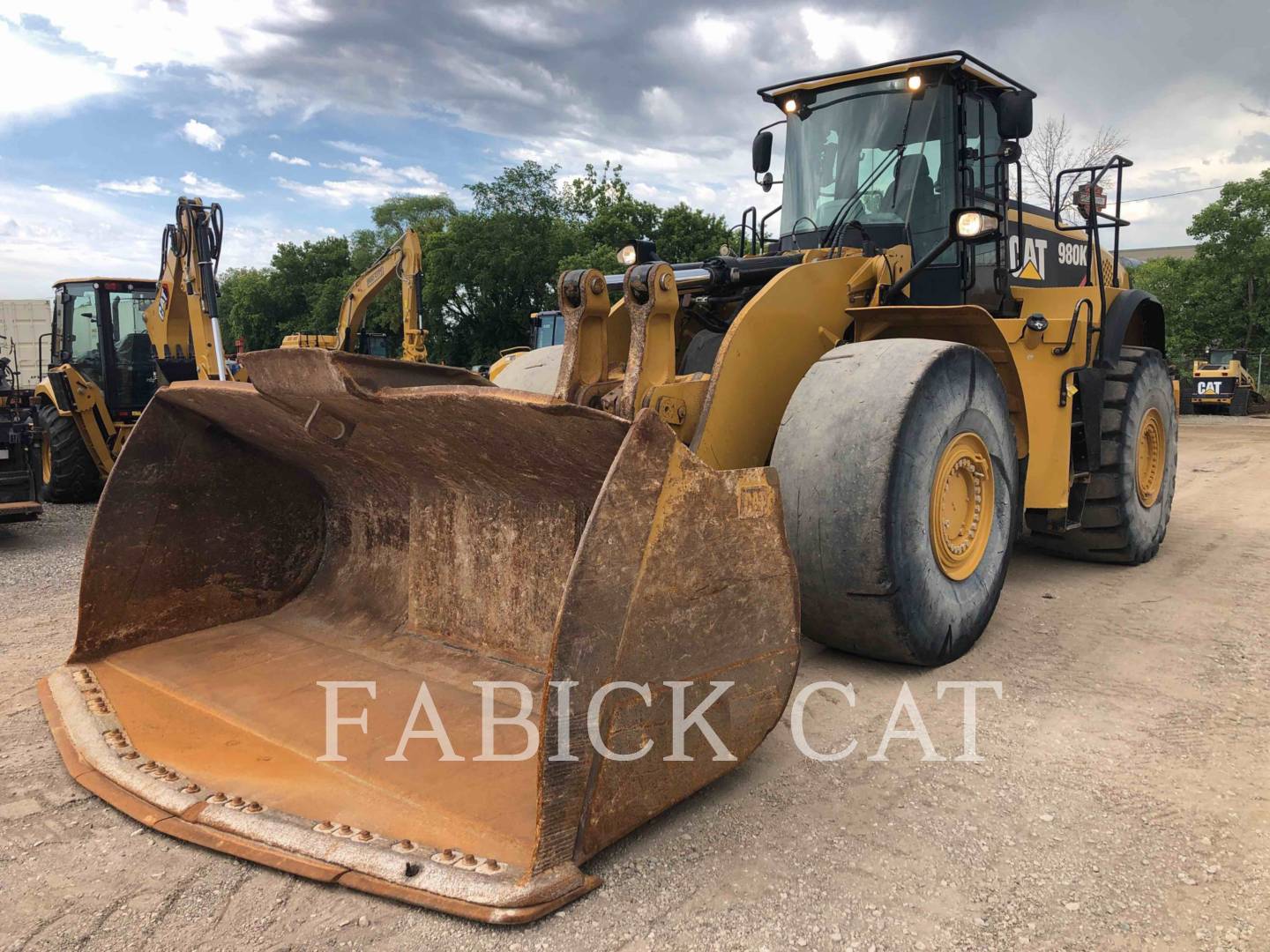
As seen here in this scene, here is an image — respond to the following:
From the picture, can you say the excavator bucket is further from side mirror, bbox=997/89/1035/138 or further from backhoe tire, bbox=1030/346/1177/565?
backhoe tire, bbox=1030/346/1177/565

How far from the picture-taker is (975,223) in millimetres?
4000

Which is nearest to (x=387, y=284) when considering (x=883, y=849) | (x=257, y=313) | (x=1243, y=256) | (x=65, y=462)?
(x=65, y=462)

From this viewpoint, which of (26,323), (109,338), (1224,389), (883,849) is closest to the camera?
(883,849)

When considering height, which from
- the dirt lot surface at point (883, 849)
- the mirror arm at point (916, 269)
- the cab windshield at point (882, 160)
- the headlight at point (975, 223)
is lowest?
the dirt lot surface at point (883, 849)

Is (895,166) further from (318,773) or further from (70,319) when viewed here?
(70,319)

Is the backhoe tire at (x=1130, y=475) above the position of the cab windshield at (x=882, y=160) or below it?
below

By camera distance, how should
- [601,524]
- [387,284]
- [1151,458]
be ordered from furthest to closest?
[387,284] < [1151,458] < [601,524]

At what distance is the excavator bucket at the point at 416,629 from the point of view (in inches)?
88.3

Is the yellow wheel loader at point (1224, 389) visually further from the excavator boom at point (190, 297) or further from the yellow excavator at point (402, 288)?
the excavator boom at point (190, 297)

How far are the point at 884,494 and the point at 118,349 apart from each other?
985cm

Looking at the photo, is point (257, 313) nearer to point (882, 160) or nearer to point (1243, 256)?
point (1243, 256)

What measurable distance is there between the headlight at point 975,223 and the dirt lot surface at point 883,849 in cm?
185

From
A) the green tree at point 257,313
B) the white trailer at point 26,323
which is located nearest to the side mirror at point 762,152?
the white trailer at point 26,323

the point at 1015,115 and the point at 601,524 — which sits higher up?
the point at 1015,115
